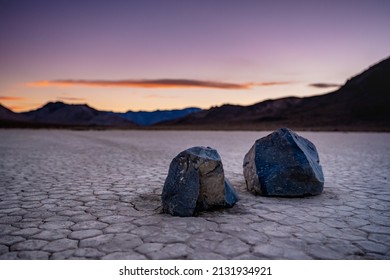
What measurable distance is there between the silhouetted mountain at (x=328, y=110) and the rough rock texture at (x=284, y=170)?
49376 mm

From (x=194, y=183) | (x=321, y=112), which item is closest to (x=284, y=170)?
(x=194, y=183)

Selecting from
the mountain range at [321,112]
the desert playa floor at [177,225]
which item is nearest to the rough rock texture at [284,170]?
the desert playa floor at [177,225]

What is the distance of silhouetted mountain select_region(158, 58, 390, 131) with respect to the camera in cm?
6012

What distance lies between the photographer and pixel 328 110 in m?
74.2

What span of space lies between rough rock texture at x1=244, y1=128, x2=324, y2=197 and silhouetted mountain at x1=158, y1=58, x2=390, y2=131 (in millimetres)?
49376

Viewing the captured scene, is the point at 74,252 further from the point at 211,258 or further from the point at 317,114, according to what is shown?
the point at 317,114

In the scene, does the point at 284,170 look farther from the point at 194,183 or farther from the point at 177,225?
the point at 177,225

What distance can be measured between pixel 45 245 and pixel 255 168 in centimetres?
298

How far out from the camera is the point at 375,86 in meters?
76.1

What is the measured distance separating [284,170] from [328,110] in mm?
76792

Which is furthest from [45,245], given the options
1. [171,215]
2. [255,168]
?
[255,168]

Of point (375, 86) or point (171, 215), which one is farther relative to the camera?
point (375, 86)

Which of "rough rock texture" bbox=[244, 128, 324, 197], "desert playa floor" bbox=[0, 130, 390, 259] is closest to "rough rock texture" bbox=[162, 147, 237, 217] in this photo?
"desert playa floor" bbox=[0, 130, 390, 259]

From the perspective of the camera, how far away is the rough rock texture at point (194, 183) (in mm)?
3480
